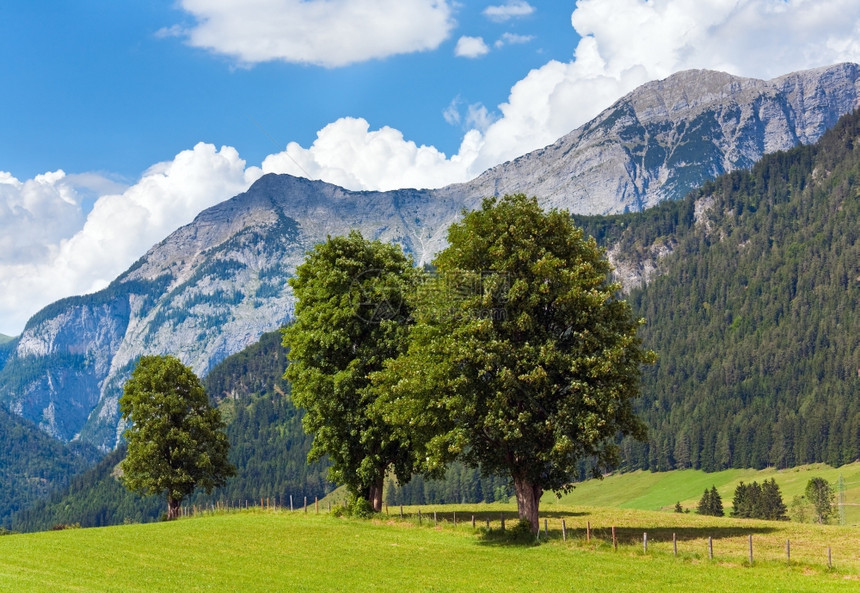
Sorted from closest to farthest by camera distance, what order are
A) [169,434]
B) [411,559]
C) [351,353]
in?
[411,559] < [351,353] < [169,434]

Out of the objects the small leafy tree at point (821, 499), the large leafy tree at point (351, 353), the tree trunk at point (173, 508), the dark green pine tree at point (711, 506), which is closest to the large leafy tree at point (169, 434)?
the tree trunk at point (173, 508)

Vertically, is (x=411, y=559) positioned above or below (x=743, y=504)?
above

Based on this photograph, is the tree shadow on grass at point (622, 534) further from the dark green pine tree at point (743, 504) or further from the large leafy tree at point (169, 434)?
the dark green pine tree at point (743, 504)

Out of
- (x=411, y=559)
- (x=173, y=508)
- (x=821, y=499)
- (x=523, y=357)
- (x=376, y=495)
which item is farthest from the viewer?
(x=821, y=499)

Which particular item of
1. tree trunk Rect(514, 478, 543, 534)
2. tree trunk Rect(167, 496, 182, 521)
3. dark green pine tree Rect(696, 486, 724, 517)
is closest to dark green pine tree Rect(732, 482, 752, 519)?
dark green pine tree Rect(696, 486, 724, 517)

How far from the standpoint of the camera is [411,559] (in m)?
51.5

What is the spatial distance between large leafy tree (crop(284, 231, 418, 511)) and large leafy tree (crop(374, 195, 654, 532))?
10299 millimetres

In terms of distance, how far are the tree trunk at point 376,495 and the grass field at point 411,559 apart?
14.5ft

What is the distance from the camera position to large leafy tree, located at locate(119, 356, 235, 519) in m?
90.5

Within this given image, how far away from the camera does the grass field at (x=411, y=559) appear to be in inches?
1688

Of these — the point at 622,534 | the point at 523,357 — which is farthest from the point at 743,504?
the point at 523,357

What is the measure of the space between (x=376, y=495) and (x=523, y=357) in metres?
26.3

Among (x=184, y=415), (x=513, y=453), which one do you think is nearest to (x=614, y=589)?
(x=513, y=453)

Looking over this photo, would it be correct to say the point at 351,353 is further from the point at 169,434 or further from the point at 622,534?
the point at 169,434
